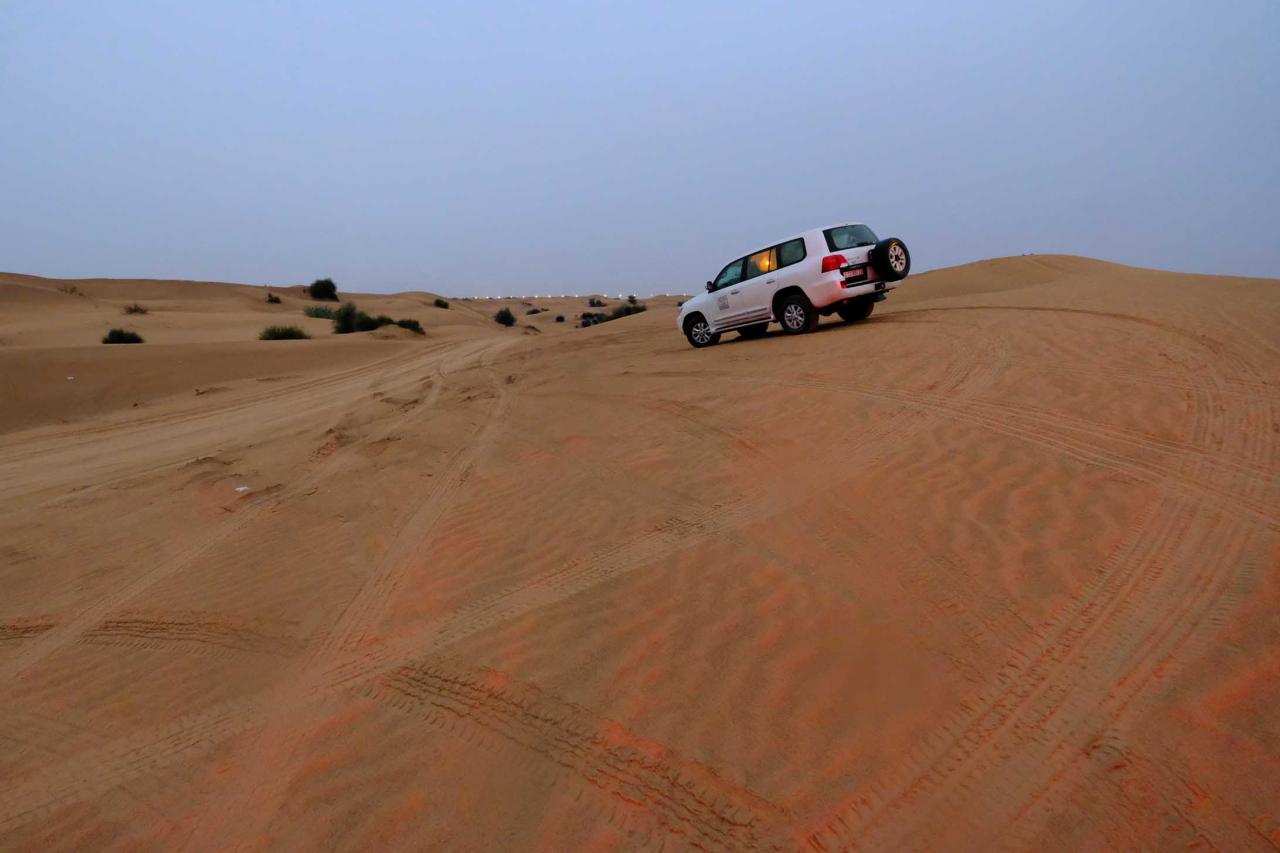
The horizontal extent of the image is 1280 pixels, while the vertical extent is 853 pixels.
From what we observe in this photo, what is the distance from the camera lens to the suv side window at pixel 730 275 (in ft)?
42.7

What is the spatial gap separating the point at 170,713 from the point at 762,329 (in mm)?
11635

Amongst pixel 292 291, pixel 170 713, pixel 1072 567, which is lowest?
pixel 170 713

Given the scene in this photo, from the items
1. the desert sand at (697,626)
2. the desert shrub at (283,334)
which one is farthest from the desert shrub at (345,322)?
the desert sand at (697,626)

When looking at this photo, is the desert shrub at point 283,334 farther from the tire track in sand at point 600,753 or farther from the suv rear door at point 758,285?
the tire track in sand at point 600,753

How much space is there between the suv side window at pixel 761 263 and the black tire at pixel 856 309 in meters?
1.40

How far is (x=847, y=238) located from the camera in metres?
11.5

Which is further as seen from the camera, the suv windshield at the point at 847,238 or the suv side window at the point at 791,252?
the suv side window at the point at 791,252


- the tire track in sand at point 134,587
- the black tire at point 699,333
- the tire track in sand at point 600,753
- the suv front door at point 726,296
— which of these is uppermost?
the suv front door at point 726,296

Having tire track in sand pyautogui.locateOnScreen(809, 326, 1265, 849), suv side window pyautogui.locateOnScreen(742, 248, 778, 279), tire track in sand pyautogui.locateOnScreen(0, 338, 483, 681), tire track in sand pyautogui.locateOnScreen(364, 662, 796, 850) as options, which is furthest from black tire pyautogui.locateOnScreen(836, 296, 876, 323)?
tire track in sand pyautogui.locateOnScreen(364, 662, 796, 850)

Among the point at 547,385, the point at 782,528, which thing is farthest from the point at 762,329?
the point at 782,528

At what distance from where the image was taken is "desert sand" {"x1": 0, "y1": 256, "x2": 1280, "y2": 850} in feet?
8.69

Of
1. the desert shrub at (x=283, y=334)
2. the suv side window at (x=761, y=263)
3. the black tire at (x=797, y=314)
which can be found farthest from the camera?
the desert shrub at (x=283, y=334)

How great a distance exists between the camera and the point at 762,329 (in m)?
13.6

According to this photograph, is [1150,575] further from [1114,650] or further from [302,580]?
[302,580]
